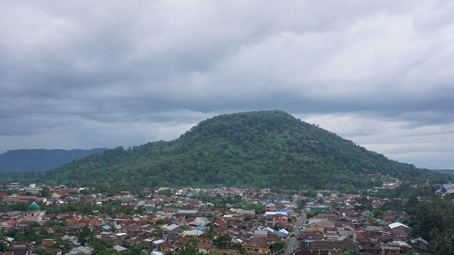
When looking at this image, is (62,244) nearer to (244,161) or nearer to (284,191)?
(284,191)

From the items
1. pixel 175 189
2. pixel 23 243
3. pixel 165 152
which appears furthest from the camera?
pixel 165 152

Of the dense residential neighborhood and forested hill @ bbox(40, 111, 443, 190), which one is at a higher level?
forested hill @ bbox(40, 111, 443, 190)

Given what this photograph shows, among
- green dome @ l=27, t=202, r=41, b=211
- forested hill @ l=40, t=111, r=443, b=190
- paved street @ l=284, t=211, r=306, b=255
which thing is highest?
forested hill @ l=40, t=111, r=443, b=190

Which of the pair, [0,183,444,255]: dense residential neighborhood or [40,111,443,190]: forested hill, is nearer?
[0,183,444,255]: dense residential neighborhood

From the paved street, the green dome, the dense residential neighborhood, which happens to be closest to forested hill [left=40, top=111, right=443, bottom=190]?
the dense residential neighborhood

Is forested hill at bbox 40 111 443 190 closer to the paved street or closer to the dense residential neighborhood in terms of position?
the dense residential neighborhood

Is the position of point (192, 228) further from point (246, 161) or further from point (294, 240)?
point (246, 161)

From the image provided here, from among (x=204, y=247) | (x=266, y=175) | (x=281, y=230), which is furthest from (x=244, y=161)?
(x=204, y=247)
